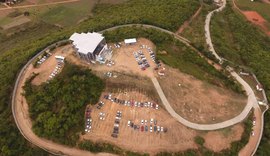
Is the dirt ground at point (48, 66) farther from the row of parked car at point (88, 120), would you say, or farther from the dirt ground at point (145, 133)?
the row of parked car at point (88, 120)

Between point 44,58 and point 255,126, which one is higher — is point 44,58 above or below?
above

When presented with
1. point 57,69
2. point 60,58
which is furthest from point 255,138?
point 60,58

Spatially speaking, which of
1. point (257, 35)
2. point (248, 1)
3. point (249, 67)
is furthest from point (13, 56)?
Result: point (248, 1)

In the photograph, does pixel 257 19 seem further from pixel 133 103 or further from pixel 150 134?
pixel 150 134

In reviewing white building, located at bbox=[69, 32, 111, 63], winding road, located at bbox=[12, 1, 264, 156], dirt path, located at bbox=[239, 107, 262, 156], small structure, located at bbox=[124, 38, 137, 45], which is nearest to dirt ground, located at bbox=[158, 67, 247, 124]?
winding road, located at bbox=[12, 1, 264, 156]

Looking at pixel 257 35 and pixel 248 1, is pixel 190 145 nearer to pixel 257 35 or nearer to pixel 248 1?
pixel 257 35

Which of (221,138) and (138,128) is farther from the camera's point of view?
(138,128)
